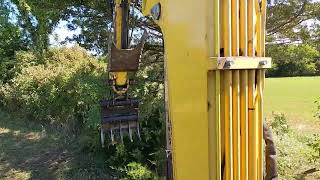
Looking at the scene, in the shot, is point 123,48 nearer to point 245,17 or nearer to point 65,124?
point 245,17

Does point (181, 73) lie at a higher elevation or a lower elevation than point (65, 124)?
higher

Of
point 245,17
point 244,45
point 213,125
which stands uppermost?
point 245,17

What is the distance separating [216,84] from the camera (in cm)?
168

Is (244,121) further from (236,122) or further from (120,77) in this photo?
(120,77)

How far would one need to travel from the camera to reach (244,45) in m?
1.75

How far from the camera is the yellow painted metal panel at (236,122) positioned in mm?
1724

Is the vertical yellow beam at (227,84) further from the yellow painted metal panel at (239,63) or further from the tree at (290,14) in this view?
Answer: the tree at (290,14)

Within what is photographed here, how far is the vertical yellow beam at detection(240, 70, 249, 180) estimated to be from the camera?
1756 millimetres

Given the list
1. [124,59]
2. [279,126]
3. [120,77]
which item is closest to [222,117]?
[124,59]

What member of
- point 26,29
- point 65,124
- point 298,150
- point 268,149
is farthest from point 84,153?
point 26,29

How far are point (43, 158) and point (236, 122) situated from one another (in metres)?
5.88

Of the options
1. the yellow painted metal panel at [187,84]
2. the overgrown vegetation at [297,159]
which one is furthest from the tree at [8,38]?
the yellow painted metal panel at [187,84]

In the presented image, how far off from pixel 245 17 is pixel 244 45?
0.12 metres

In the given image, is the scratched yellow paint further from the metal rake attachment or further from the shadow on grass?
the shadow on grass
